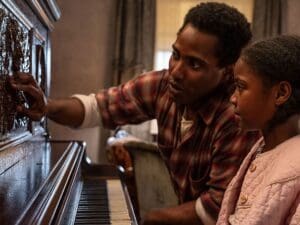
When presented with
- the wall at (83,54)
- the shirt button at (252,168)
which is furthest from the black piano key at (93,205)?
the wall at (83,54)

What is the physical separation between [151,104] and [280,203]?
85cm

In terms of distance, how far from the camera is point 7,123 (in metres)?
1.22

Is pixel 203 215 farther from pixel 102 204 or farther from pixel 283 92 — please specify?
pixel 283 92

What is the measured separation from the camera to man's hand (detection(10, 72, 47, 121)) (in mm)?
1303

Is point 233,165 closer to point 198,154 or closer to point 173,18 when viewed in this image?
point 198,154

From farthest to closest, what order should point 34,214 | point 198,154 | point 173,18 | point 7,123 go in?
point 173,18
point 198,154
point 7,123
point 34,214

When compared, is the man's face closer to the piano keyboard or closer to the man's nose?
the man's nose

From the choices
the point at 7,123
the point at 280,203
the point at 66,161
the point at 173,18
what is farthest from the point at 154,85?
the point at 173,18

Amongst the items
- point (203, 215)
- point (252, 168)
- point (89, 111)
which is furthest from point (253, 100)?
point (89, 111)

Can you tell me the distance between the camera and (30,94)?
143cm

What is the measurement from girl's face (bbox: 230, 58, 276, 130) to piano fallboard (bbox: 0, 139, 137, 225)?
429 mm

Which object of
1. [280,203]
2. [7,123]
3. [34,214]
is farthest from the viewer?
[7,123]

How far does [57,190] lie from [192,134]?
70 cm

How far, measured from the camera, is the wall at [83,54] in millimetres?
4625
